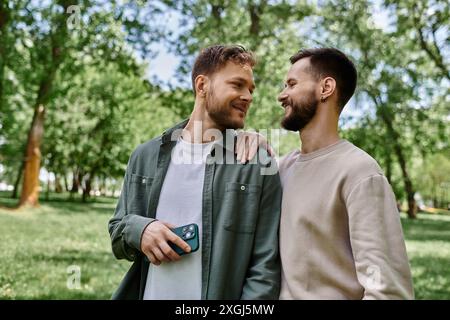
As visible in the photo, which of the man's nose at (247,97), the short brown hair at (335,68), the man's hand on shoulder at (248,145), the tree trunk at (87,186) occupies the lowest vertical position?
the man's hand on shoulder at (248,145)

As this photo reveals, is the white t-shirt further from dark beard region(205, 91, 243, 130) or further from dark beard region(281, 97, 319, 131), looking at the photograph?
dark beard region(281, 97, 319, 131)

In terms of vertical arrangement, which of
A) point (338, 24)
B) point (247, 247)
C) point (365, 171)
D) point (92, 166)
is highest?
point (338, 24)

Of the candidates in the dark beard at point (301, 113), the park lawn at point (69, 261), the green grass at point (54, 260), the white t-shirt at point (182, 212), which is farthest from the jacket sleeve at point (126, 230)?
the green grass at point (54, 260)

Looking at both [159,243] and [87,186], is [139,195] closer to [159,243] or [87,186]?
[159,243]

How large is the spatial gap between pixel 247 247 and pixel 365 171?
562 millimetres

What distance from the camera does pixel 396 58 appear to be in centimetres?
1509

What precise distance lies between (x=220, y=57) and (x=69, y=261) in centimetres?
896

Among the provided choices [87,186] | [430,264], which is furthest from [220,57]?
[87,186]

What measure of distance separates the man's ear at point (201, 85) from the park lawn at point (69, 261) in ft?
14.5

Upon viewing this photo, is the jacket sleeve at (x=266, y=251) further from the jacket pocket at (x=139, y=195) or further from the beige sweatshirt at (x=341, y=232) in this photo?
the jacket pocket at (x=139, y=195)

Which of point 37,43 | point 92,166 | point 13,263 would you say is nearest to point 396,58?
point 37,43

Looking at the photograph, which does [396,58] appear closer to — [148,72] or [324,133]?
[148,72]

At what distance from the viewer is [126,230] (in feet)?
7.27

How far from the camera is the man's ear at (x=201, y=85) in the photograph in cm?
243
